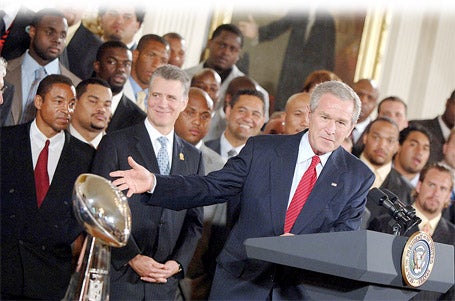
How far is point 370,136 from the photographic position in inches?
267

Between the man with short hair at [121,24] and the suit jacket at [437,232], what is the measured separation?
237 centimetres

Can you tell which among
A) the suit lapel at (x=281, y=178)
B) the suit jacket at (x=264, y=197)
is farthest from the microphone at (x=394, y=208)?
the suit lapel at (x=281, y=178)

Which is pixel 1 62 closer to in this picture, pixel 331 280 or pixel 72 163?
pixel 72 163

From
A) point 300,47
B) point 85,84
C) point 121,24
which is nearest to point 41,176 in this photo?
point 85,84

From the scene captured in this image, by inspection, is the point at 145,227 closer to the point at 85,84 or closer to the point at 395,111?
the point at 85,84

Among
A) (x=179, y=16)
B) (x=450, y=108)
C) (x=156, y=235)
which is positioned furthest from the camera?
(x=179, y=16)

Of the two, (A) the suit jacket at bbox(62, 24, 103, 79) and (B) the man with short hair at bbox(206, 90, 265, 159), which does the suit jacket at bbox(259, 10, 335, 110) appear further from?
(B) the man with short hair at bbox(206, 90, 265, 159)

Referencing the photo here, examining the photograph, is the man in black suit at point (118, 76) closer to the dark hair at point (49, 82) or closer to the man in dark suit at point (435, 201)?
the dark hair at point (49, 82)

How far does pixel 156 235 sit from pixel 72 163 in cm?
66

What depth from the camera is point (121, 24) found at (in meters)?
7.01

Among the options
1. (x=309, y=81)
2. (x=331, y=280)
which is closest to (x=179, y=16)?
(x=309, y=81)

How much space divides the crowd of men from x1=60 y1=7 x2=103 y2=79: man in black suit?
12mm

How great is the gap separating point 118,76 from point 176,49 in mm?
1074

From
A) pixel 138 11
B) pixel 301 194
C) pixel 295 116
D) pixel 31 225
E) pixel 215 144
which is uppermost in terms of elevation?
pixel 138 11
